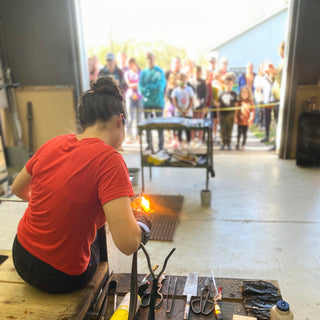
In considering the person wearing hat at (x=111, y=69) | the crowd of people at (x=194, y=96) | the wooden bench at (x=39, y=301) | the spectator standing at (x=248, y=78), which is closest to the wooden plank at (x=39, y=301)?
the wooden bench at (x=39, y=301)

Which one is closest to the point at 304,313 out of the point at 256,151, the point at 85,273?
the point at 85,273

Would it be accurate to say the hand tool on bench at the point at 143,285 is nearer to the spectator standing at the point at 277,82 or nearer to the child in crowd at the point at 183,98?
the child in crowd at the point at 183,98

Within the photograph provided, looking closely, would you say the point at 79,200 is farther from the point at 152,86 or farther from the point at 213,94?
the point at 213,94

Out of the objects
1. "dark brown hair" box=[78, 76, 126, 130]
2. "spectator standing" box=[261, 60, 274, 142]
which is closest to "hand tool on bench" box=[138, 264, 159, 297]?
"dark brown hair" box=[78, 76, 126, 130]

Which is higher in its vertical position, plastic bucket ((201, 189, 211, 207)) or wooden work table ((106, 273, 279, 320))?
wooden work table ((106, 273, 279, 320))

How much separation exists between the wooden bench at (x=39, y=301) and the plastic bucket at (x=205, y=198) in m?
2.07

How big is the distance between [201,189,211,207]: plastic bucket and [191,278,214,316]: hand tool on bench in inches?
72.1

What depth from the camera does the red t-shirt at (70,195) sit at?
1.12 m

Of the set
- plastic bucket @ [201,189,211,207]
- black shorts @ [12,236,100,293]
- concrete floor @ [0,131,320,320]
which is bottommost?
concrete floor @ [0,131,320,320]

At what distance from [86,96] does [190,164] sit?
93.1 inches

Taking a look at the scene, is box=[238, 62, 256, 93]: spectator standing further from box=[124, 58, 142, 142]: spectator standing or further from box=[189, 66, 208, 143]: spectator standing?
box=[124, 58, 142, 142]: spectator standing

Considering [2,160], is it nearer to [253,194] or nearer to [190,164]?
[190,164]

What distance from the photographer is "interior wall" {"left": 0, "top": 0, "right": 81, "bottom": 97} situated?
15.6 feet

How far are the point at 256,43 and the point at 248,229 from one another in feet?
35.1
